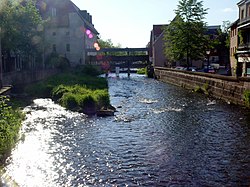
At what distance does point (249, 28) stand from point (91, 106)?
93.0 ft

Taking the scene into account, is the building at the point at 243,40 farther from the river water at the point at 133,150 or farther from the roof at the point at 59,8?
the roof at the point at 59,8

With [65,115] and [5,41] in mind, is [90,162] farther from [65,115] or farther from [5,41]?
[5,41]

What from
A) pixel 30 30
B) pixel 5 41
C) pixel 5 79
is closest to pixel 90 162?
pixel 5 79

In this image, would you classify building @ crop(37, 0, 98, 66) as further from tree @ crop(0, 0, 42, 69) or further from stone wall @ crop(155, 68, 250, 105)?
stone wall @ crop(155, 68, 250, 105)

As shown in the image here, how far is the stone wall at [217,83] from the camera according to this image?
2178 centimetres

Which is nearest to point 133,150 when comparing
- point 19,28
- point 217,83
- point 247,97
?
point 247,97

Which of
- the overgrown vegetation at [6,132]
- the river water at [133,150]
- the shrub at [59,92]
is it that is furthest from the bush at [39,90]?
the overgrown vegetation at [6,132]

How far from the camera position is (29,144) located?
1293 centimetres

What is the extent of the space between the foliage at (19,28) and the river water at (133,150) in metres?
Answer: 16.7

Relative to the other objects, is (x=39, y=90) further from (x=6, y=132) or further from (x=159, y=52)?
(x=159, y=52)

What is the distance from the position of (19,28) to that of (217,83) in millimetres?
22870

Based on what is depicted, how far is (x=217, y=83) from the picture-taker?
88.4 ft

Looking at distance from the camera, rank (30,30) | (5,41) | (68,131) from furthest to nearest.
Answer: (30,30), (5,41), (68,131)

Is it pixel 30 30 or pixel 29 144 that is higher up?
pixel 30 30
